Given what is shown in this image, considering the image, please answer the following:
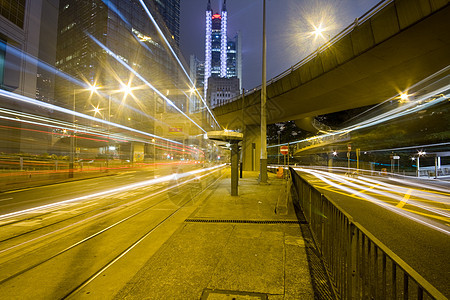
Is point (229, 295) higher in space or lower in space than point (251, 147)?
lower

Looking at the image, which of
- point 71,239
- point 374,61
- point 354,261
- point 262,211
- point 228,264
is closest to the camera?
point 354,261

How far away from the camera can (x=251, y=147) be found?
96.7ft

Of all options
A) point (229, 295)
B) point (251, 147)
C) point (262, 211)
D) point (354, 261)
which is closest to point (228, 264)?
point (229, 295)

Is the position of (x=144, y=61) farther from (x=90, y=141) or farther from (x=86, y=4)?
(x=90, y=141)

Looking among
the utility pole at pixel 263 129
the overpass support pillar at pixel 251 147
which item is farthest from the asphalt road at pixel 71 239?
the overpass support pillar at pixel 251 147

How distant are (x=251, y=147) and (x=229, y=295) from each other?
26788mm

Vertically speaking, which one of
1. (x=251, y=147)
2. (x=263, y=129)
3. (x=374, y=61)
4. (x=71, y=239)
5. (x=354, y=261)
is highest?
(x=374, y=61)

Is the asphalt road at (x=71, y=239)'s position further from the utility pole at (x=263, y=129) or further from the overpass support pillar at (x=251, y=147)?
the overpass support pillar at (x=251, y=147)

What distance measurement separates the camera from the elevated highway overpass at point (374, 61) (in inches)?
384

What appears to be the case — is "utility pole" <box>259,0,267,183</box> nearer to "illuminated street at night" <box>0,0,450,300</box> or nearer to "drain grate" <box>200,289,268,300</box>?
"illuminated street at night" <box>0,0,450,300</box>

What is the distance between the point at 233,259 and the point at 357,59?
13.8m

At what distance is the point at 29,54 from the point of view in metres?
26.4

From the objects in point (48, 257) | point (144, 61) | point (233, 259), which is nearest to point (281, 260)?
point (233, 259)

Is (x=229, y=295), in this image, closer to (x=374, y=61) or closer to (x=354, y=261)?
(x=354, y=261)
